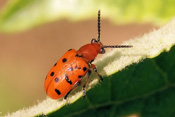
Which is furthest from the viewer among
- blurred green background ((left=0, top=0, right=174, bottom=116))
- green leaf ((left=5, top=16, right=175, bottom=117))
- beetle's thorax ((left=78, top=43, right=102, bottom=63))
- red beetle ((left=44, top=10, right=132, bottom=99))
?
blurred green background ((left=0, top=0, right=174, bottom=116))

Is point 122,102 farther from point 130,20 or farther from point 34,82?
point 34,82

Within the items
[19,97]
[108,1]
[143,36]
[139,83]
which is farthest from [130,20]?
[19,97]

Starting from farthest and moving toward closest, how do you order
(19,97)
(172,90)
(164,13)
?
(19,97)
(164,13)
(172,90)

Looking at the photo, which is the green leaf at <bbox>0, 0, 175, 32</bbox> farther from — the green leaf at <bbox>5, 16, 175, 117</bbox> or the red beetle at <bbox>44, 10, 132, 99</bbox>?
the green leaf at <bbox>5, 16, 175, 117</bbox>

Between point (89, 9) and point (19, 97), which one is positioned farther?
point (19, 97)

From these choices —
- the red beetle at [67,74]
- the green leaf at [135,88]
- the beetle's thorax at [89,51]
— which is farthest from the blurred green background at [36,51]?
the green leaf at [135,88]

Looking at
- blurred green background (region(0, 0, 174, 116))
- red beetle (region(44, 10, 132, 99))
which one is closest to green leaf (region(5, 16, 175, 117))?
red beetle (region(44, 10, 132, 99))

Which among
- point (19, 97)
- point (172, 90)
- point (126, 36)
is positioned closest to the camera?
point (172, 90)
